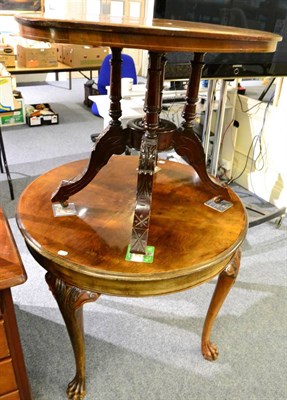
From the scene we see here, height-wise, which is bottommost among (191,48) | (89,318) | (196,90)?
(89,318)

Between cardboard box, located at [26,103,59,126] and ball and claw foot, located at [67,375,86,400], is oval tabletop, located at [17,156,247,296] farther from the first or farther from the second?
cardboard box, located at [26,103,59,126]

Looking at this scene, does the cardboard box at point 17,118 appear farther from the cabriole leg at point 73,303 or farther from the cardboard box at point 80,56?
the cabriole leg at point 73,303

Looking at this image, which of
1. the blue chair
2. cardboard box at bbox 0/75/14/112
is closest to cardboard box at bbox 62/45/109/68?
the blue chair

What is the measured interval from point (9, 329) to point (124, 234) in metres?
0.40

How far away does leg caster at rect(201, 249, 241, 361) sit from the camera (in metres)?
1.14

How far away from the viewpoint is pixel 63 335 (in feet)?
4.85

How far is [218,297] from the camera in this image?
1.23 meters

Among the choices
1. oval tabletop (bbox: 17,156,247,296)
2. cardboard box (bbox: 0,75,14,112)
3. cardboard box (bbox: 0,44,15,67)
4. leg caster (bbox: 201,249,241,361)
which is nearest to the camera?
oval tabletop (bbox: 17,156,247,296)

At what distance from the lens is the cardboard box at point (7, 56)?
11.1 feet

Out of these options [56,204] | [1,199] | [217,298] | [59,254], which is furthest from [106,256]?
[1,199]

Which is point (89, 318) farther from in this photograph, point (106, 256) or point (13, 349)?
point (106, 256)

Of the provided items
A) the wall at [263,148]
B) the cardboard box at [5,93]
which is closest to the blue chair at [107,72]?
the cardboard box at [5,93]

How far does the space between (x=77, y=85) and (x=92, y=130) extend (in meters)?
2.07

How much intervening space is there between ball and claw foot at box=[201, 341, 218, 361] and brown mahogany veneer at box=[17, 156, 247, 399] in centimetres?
20
